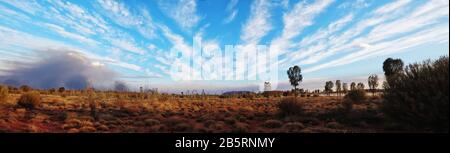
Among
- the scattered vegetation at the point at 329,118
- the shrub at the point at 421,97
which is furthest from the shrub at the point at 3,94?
the shrub at the point at 421,97

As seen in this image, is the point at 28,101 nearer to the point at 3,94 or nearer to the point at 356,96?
the point at 3,94

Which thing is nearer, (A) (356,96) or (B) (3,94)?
(B) (3,94)

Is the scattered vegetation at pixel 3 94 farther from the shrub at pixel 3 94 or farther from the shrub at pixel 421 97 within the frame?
the shrub at pixel 421 97

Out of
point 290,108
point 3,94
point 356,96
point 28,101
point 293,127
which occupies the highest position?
point 3,94

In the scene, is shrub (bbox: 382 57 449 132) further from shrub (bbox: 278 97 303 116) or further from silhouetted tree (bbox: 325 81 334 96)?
silhouetted tree (bbox: 325 81 334 96)

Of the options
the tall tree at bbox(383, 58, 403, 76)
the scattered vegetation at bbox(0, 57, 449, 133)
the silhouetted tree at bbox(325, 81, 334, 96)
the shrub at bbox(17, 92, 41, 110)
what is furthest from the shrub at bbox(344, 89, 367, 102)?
the silhouetted tree at bbox(325, 81, 334, 96)

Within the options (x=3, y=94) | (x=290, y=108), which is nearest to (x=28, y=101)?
(x=3, y=94)

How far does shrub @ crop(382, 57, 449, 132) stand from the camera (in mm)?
11742

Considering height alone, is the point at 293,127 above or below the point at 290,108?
below

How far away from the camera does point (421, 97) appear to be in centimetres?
1255

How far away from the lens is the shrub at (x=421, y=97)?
462 inches
